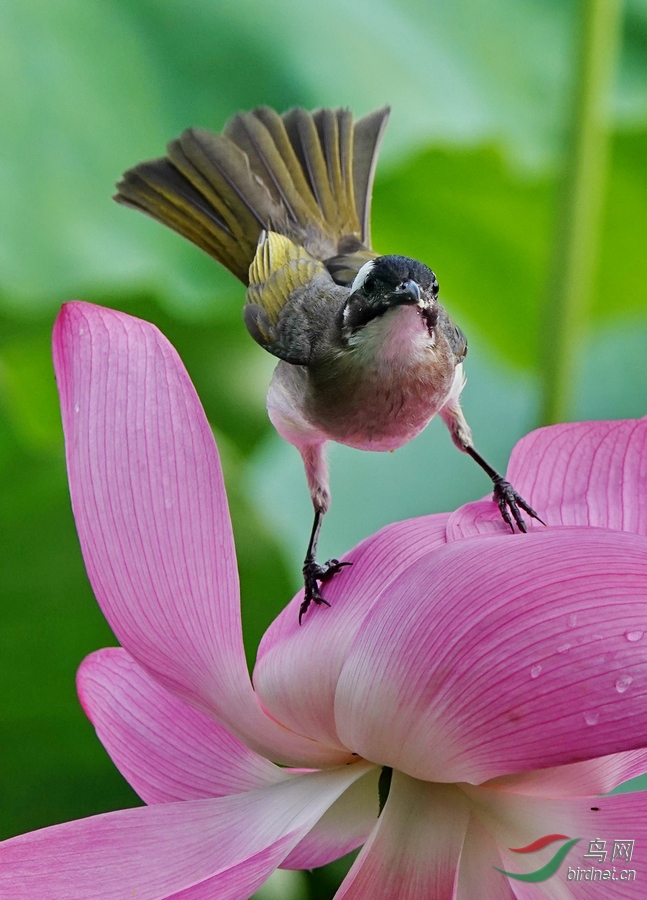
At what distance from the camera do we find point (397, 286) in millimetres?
582

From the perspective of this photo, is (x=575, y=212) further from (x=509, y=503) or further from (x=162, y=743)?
(x=162, y=743)

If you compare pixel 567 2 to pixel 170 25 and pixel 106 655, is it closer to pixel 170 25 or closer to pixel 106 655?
pixel 170 25

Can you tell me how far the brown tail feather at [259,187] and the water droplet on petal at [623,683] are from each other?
39cm

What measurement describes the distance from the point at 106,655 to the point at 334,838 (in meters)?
0.16

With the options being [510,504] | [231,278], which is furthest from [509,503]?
[231,278]

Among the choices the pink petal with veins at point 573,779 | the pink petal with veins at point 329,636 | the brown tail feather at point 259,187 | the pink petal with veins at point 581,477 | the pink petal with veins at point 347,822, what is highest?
the brown tail feather at point 259,187

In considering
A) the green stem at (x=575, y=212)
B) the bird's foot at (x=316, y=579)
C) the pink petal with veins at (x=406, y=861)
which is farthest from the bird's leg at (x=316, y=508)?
the green stem at (x=575, y=212)

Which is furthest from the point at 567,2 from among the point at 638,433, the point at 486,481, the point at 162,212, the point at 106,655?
the point at 106,655

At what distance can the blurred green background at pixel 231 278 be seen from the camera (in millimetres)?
916

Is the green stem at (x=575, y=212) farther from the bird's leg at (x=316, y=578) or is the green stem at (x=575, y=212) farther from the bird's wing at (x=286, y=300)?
the bird's leg at (x=316, y=578)

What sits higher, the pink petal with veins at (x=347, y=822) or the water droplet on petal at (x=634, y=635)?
the water droplet on petal at (x=634, y=635)

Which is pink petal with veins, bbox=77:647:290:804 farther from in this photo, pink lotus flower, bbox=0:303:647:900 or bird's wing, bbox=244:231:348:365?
bird's wing, bbox=244:231:348:365

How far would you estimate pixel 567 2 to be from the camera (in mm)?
1352

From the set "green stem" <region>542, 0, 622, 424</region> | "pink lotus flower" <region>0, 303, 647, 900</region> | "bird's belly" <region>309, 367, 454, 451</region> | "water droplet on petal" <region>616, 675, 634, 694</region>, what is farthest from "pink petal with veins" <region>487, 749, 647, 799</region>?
"green stem" <region>542, 0, 622, 424</region>
